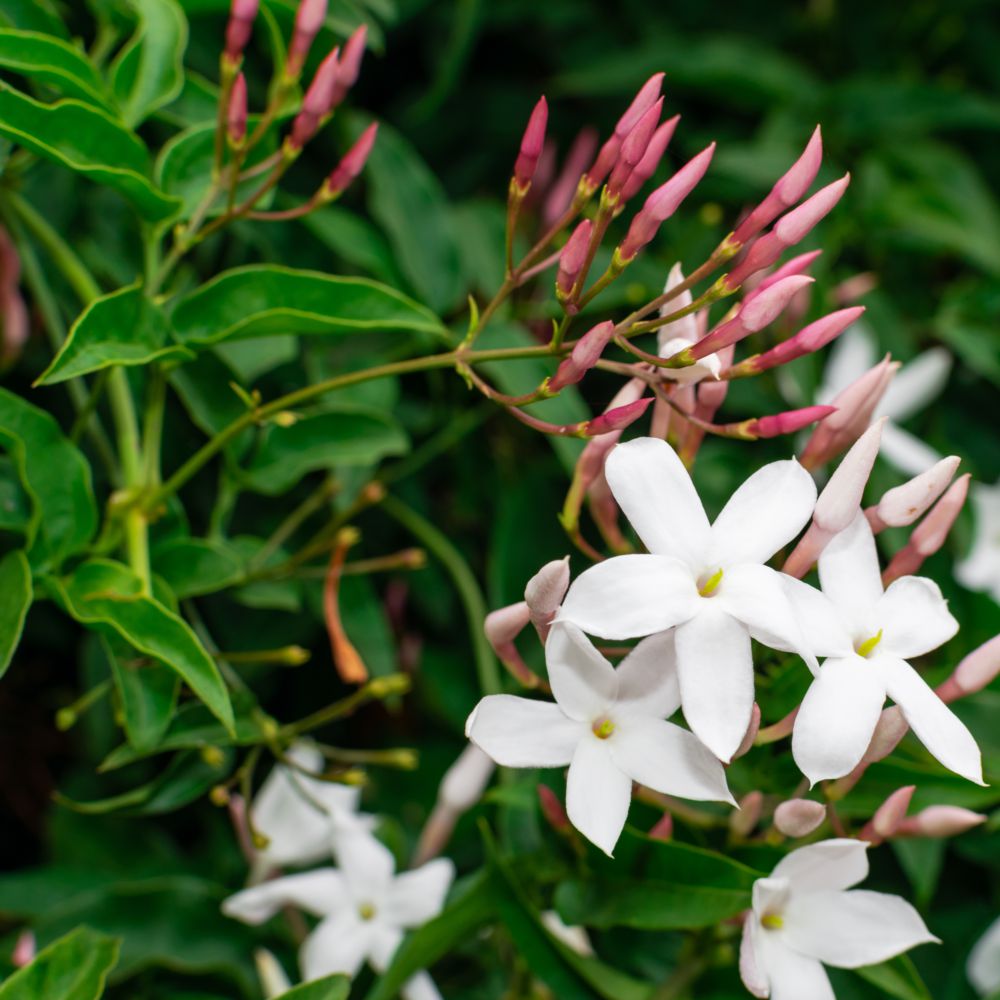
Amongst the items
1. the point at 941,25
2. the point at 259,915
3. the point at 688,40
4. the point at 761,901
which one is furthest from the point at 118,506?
the point at 941,25

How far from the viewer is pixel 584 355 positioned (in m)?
0.51

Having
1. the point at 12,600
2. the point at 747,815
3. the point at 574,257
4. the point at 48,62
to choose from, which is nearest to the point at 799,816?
the point at 747,815

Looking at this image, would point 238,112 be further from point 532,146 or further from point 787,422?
point 787,422

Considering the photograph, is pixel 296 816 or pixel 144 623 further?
pixel 296 816

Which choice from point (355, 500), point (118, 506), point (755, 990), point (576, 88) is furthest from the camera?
point (576, 88)

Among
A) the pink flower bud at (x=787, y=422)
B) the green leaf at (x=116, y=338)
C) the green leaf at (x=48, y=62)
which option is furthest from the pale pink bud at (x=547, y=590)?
the green leaf at (x=48, y=62)

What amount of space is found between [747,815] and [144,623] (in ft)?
1.02

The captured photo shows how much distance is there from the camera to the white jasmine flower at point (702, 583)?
0.47 meters

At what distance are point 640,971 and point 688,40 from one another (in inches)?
35.5

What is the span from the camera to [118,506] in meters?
0.63

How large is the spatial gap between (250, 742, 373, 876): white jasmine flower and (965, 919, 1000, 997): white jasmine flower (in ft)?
1.30

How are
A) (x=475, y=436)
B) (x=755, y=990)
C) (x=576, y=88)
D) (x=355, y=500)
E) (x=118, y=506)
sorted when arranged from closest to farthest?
(x=755, y=990)
(x=118, y=506)
(x=355, y=500)
(x=475, y=436)
(x=576, y=88)

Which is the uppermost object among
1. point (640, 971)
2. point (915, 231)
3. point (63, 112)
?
point (63, 112)

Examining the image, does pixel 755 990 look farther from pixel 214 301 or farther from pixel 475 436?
pixel 475 436
